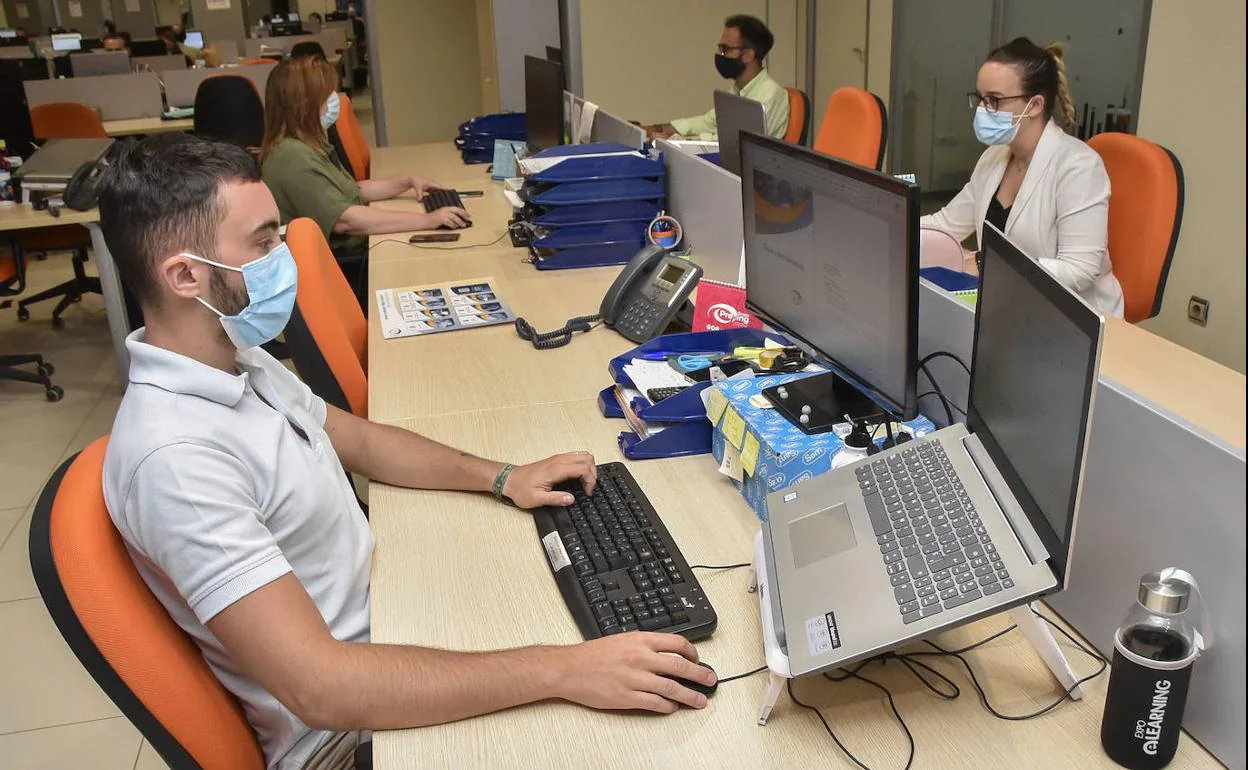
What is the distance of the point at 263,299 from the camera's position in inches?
54.3

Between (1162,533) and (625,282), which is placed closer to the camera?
(1162,533)

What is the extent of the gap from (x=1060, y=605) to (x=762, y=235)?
A: 0.82 m

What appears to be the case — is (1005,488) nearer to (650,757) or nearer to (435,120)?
(650,757)

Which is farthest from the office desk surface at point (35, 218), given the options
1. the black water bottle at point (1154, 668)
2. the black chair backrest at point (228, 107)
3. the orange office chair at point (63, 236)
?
the black water bottle at point (1154, 668)

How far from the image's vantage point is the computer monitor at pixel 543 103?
3834mm

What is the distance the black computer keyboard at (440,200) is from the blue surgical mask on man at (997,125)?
71.2 inches

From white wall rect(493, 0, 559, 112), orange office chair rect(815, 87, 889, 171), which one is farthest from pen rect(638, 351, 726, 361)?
white wall rect(493, 0, 559, 112)

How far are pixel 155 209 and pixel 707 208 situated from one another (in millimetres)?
1570

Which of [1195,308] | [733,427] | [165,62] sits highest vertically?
[165,62]

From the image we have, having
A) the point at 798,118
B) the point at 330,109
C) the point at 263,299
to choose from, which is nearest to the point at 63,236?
the point at 330,109

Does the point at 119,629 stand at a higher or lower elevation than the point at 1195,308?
higher

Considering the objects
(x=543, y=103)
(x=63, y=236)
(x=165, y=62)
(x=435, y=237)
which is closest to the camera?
(x=435, y=237)

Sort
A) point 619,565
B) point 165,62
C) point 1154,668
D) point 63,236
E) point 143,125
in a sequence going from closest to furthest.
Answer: point 1154,668 → point 619,565 → point 63,236 → point 143,125 → point 165,62

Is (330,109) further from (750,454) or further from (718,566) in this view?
(718,566)
